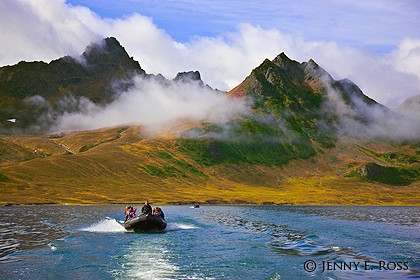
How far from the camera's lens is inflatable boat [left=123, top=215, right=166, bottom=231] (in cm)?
6769

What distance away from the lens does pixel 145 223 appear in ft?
222

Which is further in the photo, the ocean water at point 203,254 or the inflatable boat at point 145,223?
the inflatable boat at point 145,223

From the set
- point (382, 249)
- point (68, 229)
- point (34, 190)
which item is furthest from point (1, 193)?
point (382, 249)

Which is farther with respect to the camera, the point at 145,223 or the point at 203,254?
the point at 145,223

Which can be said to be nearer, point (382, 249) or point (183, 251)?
point (183, 251)

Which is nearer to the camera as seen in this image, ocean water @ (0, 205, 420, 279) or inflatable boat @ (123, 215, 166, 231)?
ocean water @ (0, 205, 420, 279)

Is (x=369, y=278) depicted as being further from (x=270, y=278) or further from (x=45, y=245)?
(x=45, y=245)

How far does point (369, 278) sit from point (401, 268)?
6655 mm

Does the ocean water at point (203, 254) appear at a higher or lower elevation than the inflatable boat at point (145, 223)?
lower

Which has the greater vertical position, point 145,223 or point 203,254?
point 145,223

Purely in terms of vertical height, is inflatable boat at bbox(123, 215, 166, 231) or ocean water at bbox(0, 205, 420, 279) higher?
inflatable boat at bbox(123, 215, 166, 231)

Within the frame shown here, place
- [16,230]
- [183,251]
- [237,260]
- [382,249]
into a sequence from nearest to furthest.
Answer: [237,260] < [183,251] < [382,249] < [16,230]

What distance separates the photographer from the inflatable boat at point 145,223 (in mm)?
67688

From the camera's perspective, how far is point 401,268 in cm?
3981
